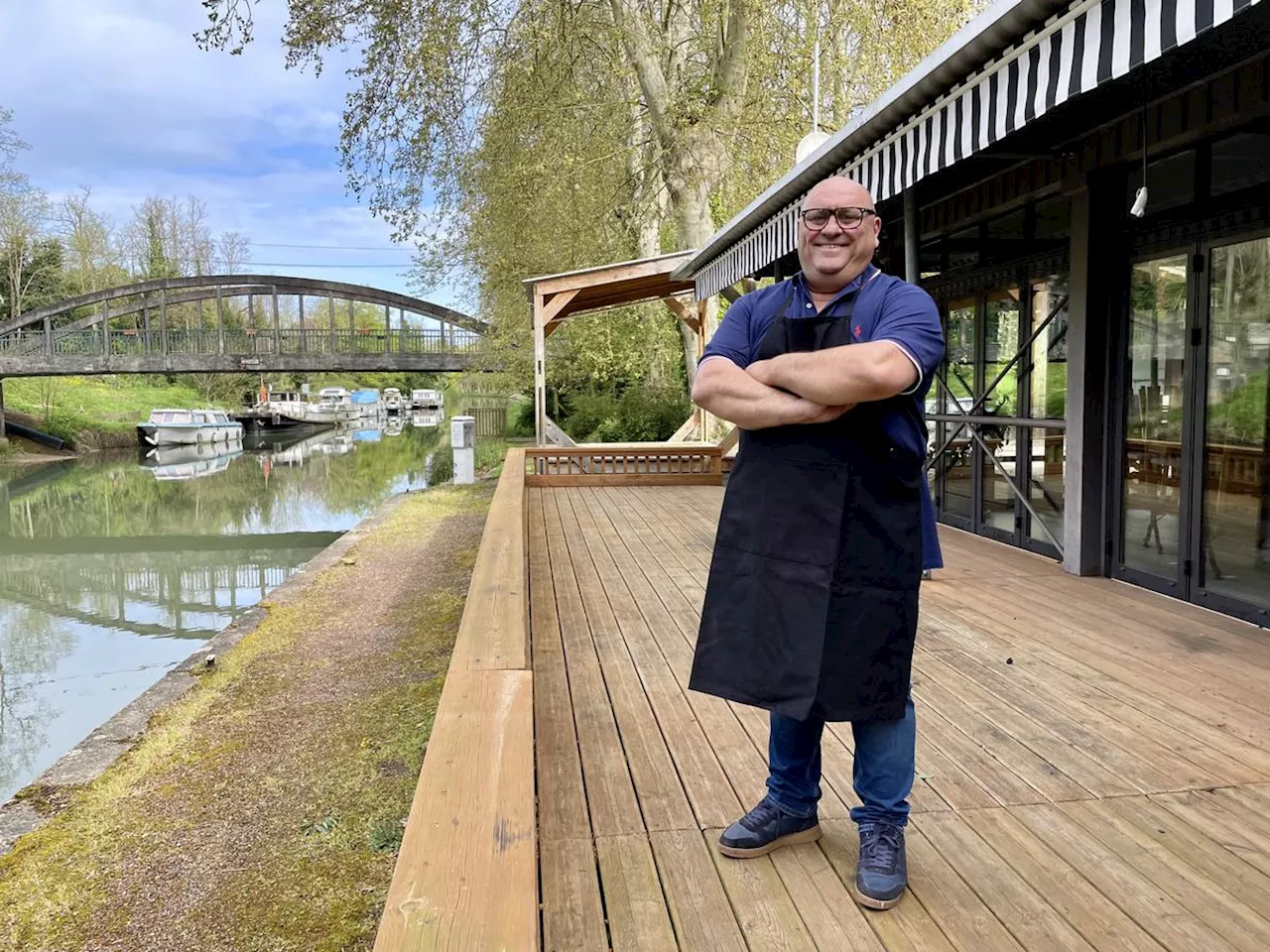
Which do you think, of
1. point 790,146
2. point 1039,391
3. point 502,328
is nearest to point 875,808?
point 1039,391

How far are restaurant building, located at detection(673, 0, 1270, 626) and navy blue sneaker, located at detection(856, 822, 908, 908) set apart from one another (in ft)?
A: 5.94

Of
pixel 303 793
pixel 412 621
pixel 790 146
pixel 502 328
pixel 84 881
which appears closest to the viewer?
pixel 84 881

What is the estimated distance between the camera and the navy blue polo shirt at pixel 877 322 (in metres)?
1.70

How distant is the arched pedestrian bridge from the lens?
1294 inches

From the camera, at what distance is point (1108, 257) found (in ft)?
15.0

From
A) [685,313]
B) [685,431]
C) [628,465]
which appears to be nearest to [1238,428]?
[628,465]

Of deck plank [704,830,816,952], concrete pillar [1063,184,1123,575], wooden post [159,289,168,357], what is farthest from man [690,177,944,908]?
wooden post [159,289,168,357]

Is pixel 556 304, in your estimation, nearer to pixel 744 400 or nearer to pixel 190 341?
pixel 744 400

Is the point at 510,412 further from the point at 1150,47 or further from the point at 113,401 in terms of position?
the point at 1150,47

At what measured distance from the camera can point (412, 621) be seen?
726 cm

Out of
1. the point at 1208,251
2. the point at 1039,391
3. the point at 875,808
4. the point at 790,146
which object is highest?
the point at 790,146

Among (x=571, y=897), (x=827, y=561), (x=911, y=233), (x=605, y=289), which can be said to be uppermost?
(x=605, y=289)

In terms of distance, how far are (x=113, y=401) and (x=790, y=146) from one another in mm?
32691

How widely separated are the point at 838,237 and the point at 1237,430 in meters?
2.88
